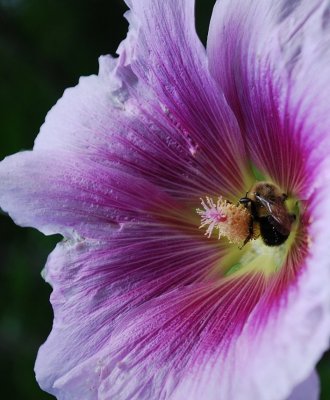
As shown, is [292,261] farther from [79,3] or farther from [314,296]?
[79,3]

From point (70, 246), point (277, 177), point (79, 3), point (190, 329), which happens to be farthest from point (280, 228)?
point (79, 3)

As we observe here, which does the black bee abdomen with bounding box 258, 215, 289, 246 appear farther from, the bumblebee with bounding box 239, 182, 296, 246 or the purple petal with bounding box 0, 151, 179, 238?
the purple petal with bounding box 0, 151, 179, 238

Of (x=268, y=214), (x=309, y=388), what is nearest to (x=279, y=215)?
(x=268, y=214)

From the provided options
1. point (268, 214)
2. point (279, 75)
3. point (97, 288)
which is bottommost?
point (97, 288)

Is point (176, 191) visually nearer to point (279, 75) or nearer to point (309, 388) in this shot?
point (279, 75)

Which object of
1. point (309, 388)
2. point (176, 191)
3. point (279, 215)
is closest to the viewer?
point (309, 388)

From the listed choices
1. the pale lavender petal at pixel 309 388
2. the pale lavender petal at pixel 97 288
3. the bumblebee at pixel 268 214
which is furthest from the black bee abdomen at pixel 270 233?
the pale lavender petal at pixel 309 388

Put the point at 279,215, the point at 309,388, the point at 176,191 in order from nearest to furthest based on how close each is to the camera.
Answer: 1. the point at 309,388
2. the point at 279,215
3. the point at 176,191
